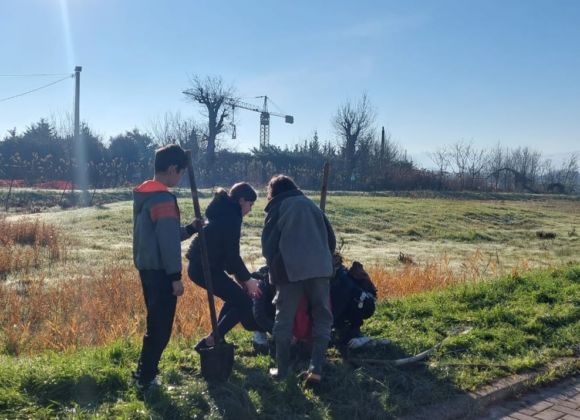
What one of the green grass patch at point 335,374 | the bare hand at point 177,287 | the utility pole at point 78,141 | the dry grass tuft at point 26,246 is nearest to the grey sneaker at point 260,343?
the green grass patch at point 335,374

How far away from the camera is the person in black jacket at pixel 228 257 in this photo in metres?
4.92

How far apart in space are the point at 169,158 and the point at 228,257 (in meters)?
1.08

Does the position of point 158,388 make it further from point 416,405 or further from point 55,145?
point 55,145

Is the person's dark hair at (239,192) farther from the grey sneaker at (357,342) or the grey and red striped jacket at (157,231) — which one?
the grey sneaker at (357,342)

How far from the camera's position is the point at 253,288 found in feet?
16.9

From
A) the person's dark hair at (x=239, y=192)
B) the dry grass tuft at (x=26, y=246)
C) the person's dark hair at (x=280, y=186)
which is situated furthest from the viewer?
the dry grass tuft at (x=26, y=246)

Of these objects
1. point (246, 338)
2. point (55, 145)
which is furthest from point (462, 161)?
point (246, 338)

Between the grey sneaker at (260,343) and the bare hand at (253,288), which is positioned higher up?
the bare hand at (253,288)

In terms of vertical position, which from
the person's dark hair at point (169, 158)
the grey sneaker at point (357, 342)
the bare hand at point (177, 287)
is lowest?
the grey sneaker at point (357, 342)

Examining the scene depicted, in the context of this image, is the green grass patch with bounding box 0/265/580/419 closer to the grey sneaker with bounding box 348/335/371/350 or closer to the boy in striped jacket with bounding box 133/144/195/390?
the grey sneaker with bounding box 348/335/371/350

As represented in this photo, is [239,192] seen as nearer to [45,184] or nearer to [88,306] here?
[88,306]

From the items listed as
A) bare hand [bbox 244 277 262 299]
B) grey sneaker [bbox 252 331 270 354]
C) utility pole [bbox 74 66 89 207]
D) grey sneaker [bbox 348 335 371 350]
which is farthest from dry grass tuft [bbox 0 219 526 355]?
utility pole [bbox 74 66 89 207]

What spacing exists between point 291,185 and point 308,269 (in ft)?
2.38

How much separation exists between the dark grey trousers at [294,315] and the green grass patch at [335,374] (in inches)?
9.0
